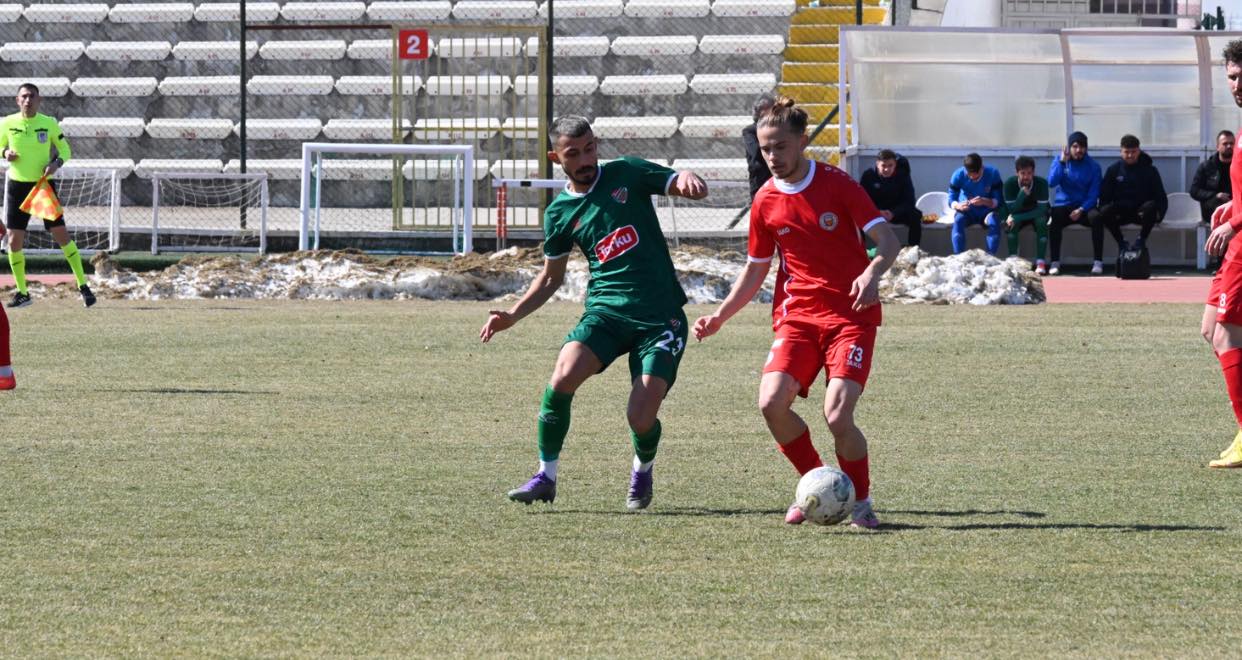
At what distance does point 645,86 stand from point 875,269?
20.8 m

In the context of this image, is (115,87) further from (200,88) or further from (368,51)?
(368,51)

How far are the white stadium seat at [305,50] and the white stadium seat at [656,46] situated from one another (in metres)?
4.35

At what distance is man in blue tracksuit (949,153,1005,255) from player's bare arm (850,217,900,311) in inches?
546

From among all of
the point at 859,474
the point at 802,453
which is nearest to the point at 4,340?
the point at 802,453

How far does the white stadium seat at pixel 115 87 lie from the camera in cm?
2739

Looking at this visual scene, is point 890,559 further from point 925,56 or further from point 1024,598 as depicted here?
point 925,56

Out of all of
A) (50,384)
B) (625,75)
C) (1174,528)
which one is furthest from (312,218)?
(1174,528)

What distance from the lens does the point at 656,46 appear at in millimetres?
26953

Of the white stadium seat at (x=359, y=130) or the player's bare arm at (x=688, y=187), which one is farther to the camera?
the white stadium seat at (x=359, y=130)

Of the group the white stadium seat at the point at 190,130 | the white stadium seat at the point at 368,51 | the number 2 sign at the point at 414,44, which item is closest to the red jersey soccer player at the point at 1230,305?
the number 2 sign at the point at 414,44

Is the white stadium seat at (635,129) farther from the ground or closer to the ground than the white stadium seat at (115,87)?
closer to the ground

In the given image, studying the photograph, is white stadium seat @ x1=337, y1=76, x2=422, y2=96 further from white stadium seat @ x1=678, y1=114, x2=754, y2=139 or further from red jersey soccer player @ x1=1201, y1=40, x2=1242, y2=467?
red jersey soccer player @ x1=1201, y1=40, x2=1242, y2=467

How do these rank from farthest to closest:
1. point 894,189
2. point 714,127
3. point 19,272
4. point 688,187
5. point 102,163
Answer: point 102,163
point 714,127
point 894,189
point 19,272
point 688,187

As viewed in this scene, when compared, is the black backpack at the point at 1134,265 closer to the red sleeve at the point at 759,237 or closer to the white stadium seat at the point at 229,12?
the red sleeve at the point at 759,237
